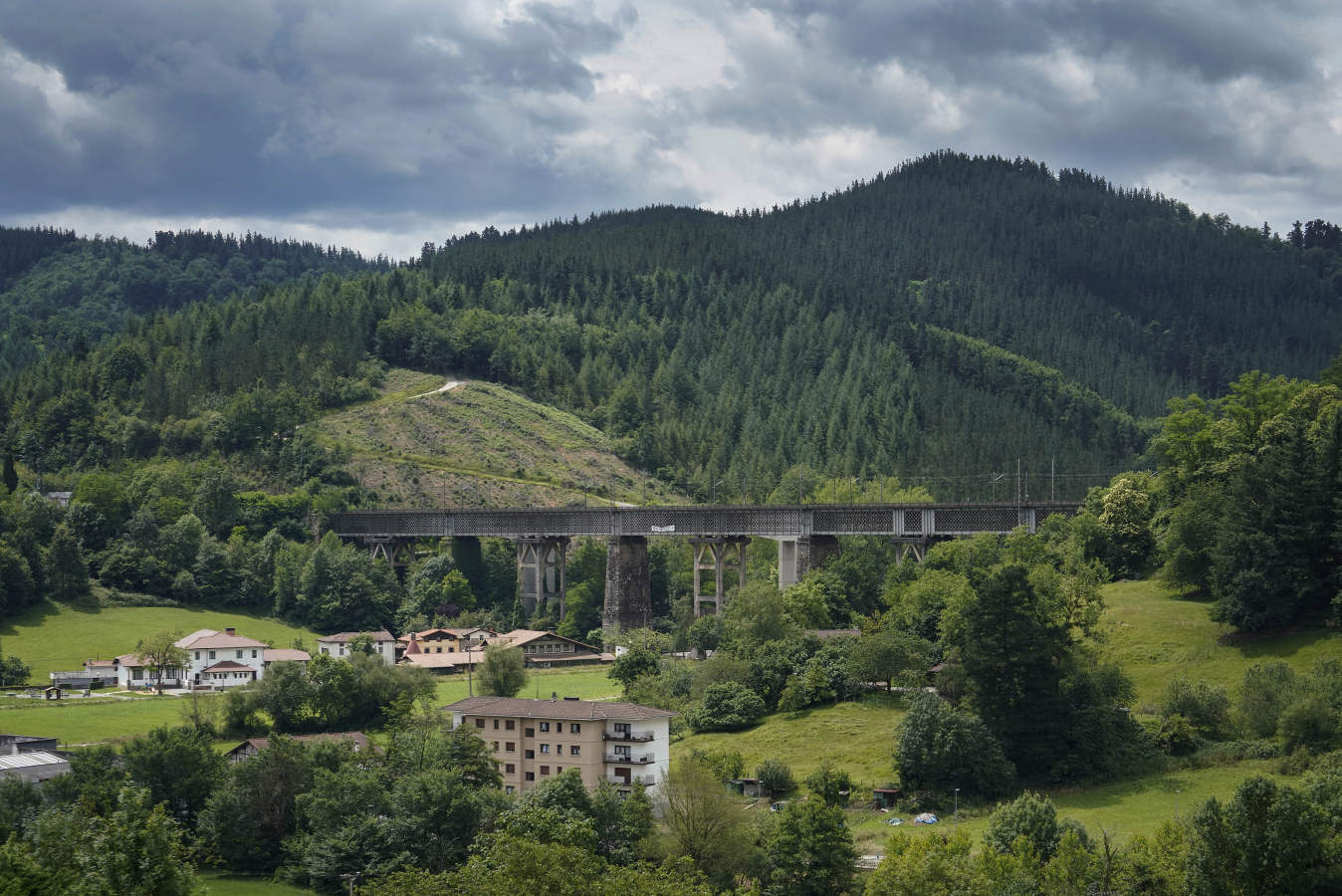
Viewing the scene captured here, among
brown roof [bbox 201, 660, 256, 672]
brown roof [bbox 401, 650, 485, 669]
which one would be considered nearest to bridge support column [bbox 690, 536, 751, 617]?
brown roof [bbox 401, 650, 485, 669]

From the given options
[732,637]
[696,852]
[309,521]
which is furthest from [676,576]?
[696,852]

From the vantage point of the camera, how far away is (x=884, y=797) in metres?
74.0

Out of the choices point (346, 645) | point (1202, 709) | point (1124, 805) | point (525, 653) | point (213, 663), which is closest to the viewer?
point (1124, 805)

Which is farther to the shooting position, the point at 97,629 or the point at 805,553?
the point at 805,553

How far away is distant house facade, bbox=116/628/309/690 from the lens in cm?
11100

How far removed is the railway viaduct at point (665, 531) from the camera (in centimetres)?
12850

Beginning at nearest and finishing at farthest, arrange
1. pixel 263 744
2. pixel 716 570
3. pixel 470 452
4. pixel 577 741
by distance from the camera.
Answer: pixel 577 741
pixel 263 744
pixel 716 570
pixel 470 452

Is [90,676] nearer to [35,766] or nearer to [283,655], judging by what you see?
[283,655]

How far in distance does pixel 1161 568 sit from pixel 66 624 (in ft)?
260

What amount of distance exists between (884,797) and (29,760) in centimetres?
3935

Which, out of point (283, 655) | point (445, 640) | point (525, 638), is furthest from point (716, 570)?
point (283, 655)

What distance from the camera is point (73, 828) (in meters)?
52.4

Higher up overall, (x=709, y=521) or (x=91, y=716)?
(x=709, y=521)

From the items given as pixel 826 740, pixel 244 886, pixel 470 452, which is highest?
pixel 470 452
